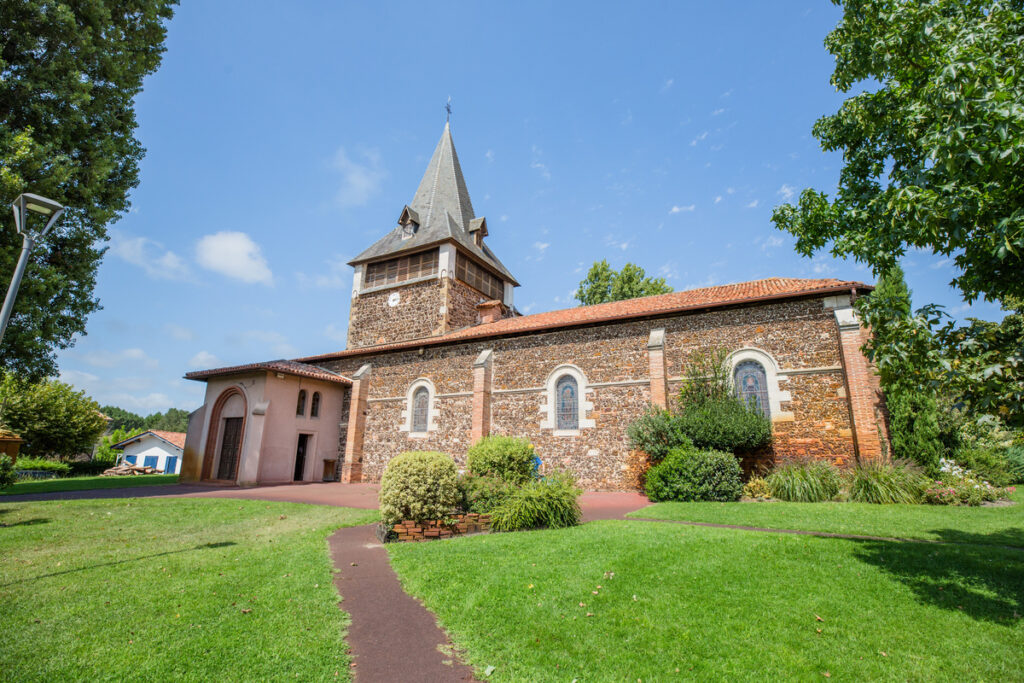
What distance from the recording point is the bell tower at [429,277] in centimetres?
2384

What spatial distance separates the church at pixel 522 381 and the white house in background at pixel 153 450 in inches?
1210

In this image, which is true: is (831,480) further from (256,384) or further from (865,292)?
(256,384)

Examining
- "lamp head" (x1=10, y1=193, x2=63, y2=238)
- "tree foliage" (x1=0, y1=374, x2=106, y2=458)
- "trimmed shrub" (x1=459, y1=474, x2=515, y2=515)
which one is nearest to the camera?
"lamp head" (x1=10, y1=193, x2=63, y2=238)

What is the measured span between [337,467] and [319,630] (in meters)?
17.7

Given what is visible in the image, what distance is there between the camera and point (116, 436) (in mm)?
48375

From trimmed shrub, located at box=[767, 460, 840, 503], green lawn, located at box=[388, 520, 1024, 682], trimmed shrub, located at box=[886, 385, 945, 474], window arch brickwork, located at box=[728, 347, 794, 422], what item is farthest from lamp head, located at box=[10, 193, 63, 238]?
trimmed shrub, located at box=[886, 385, 945, 474]

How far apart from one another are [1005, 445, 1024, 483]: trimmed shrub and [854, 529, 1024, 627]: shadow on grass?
12525mm

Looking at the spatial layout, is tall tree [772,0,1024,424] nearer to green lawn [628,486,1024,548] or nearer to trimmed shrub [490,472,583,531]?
green lawn [628,486,1024,548]

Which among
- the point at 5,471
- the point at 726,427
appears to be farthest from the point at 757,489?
the point at 5,471

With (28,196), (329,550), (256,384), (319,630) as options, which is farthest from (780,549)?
(256,384)

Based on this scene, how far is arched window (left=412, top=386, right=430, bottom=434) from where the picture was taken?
61.5 feet

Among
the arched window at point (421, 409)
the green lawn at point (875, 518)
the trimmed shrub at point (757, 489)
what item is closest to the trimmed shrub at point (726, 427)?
the trimmed shrub at point (757, 489)

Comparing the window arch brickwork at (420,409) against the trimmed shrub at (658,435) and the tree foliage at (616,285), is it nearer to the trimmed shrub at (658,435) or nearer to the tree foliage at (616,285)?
the trimmed shrub at (658,435)

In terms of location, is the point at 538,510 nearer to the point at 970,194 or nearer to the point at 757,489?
the point at 757,489
